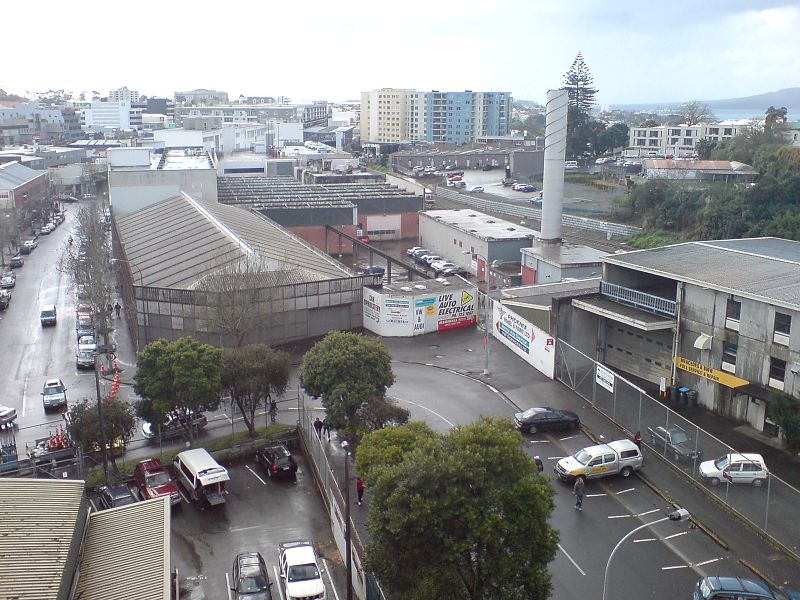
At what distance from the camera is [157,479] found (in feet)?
61.3

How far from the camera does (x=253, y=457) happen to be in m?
21.1

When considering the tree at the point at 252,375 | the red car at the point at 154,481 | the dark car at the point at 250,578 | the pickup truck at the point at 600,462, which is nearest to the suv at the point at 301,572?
the dark car at the point at 250,578

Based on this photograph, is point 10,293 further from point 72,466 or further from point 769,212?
point 769,212

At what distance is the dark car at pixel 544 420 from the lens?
71.6ft

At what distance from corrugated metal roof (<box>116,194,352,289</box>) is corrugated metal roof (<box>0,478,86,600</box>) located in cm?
1547

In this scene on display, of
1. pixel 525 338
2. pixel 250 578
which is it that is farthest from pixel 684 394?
pixel 250 578

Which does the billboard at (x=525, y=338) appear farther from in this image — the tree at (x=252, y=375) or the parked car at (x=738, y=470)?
the tree at (x=252, y=375)

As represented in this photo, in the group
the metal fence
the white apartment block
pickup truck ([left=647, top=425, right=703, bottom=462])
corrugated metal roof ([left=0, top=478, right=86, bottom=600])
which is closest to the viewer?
corrugated metal roof ([left=0, top=478, right=86, bottom=600])

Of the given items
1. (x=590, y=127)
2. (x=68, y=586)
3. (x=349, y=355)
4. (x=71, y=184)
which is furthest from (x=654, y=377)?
(x=71, y=184)

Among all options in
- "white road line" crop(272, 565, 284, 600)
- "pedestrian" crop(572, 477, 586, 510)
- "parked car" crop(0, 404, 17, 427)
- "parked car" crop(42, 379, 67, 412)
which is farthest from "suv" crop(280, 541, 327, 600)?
"parked car" crop(42, 379, 67, 412)

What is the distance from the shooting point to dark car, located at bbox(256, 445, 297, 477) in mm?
19761

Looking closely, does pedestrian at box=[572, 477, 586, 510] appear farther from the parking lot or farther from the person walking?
the person walking

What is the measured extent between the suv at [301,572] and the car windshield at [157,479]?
4586mm

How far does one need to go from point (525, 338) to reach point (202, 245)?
15480 mm
